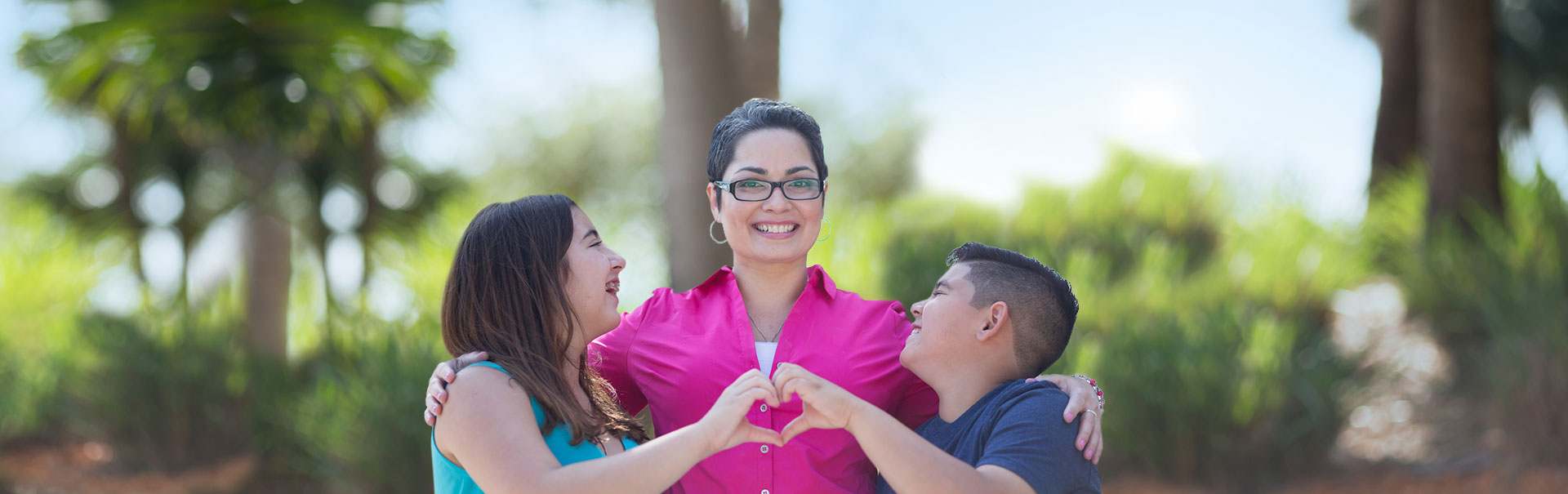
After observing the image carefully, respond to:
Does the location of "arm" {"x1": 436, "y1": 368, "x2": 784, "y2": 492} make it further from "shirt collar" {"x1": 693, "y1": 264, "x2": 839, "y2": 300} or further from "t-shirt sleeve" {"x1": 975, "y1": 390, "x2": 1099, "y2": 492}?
"shirt collar" {"x1": 693, "y1": 264, "x2": 839, "y2": 300}

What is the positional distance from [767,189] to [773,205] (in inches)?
1.9

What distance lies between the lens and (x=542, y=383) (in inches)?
84.5

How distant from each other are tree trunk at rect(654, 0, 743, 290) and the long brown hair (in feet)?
9.42

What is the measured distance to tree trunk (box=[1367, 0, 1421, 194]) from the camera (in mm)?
10977

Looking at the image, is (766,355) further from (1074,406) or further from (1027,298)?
(1074,406)

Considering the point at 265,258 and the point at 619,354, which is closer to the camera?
the point at 619,354

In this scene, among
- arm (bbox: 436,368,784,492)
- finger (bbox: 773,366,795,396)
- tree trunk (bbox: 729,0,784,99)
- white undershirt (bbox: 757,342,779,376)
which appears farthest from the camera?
tree trunk (bbox: 729,0,784,99)

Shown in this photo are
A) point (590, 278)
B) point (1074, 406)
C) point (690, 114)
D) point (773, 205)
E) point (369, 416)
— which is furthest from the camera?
point (369, 416)

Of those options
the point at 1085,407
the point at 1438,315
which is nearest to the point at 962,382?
the point at 1085,407

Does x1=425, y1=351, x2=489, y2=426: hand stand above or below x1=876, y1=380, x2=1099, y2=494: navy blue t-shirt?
above

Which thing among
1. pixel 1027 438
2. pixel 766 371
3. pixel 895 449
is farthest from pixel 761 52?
pixel 895 449

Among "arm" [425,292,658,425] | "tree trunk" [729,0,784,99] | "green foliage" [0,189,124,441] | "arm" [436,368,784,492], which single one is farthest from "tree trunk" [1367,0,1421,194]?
"green foliage" [0,189,124,441]

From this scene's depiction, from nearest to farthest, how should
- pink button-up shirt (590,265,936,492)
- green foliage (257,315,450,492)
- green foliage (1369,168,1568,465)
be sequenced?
1. pink button-up shirt (590,265,936,492)
2. green foliage (1369,168,1568,465)
3. green foliage (257,315,450,492)

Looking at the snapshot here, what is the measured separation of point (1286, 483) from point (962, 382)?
5066mm
